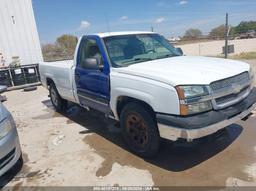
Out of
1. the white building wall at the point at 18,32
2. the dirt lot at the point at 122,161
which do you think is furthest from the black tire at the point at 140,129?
the white building wall at the point at 18,32

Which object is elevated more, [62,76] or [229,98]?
[62,76]

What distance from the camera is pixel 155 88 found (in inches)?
126

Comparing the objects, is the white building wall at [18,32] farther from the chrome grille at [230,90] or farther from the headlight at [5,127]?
the chrome grille at [230,90]

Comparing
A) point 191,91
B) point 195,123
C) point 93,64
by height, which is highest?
point 93,64

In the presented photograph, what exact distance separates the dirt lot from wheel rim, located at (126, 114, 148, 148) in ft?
0.91

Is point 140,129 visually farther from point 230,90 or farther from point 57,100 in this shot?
point 57,100

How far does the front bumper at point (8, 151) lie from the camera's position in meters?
3.39

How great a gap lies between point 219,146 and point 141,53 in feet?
6.79

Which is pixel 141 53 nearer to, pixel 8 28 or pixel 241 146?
pixel 241 146

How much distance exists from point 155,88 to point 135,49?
1.51m

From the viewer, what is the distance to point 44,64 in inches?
271

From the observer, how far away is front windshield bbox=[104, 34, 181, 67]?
4.22 metres

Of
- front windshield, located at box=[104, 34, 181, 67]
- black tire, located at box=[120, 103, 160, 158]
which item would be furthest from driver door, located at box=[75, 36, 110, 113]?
black tire, located at box=[120, 103, 160, 158]

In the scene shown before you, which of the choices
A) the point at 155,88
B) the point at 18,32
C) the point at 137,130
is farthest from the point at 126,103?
the point at 18,32
